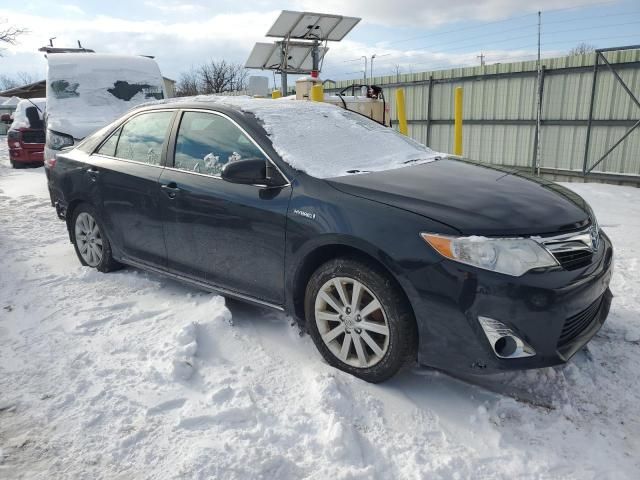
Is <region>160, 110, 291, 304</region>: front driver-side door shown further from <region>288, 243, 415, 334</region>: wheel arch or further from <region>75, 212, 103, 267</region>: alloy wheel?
<region>75, 212, 103, 267</region>: alloy wheel

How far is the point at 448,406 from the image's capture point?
Result: 2.61 meters

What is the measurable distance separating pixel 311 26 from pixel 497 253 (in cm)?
930

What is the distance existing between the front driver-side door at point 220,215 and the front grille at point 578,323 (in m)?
1.56

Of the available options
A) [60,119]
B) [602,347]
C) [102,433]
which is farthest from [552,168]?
[102,433]

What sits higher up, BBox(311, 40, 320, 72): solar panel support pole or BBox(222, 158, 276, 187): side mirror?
BBox(311, 40, 320, 72): solar panel support pole

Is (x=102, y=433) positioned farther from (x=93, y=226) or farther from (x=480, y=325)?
(x=93, y=226)

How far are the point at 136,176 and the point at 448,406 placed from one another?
2.79 m

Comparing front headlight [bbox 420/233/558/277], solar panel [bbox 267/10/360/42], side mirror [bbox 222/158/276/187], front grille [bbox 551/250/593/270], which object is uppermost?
solar panel [bbox 267/10/360/42]

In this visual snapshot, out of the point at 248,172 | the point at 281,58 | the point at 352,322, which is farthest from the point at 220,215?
the point at 281,58

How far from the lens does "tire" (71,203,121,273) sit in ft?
14.4

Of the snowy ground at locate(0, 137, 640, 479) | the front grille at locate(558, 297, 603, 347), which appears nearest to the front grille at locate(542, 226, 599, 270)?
the front grille at locate(558, 297, 603, 347)

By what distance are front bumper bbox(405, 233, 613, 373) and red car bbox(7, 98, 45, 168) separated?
13921mm

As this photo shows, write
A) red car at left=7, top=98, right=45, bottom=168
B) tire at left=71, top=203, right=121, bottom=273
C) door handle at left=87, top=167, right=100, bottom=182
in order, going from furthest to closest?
red car at left=7, top=98, right=45, bottom=168 < tire at left=71, top=203, right=121, bottom=273 < door handle at left=87, top=167, right=100, bottom=182

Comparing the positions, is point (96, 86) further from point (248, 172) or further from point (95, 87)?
point (248, 172)
